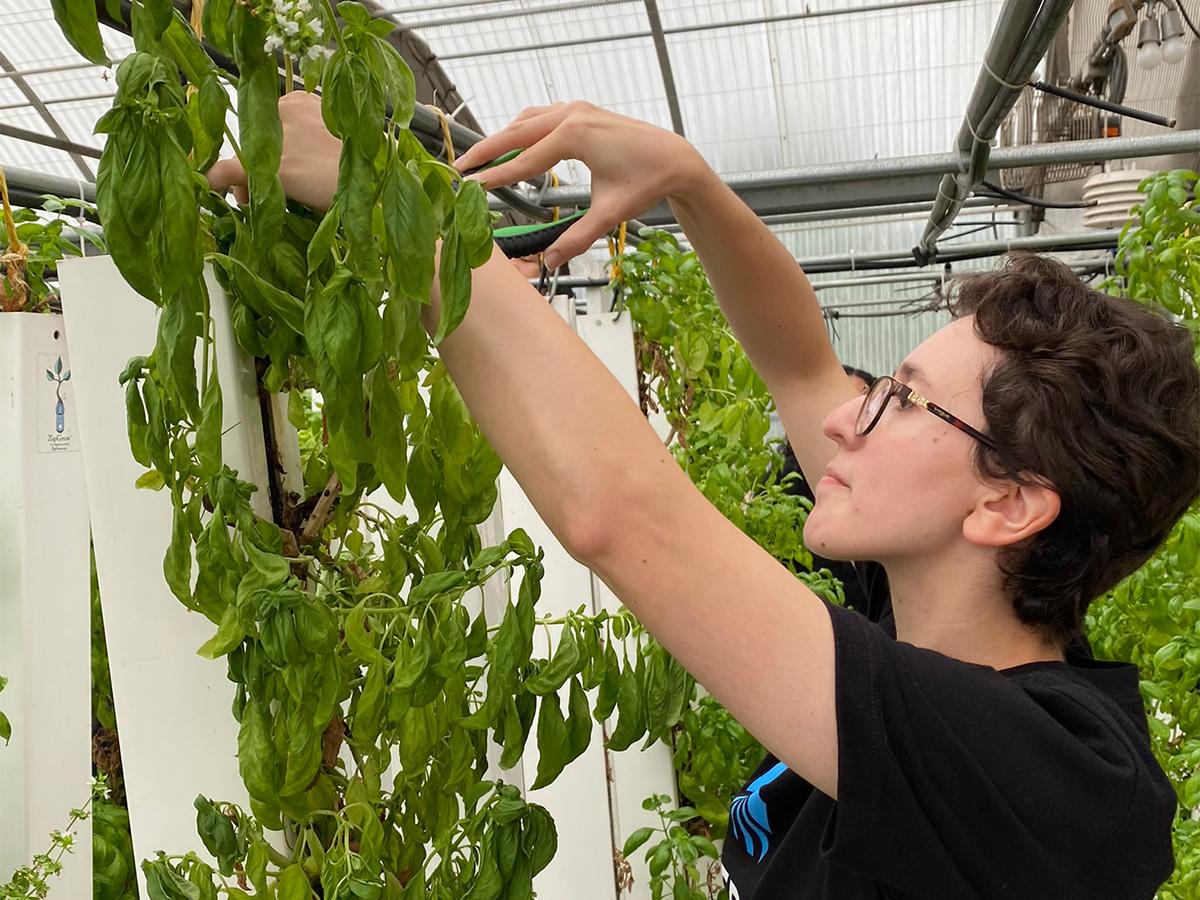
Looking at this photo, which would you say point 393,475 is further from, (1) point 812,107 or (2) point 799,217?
(1) point 812,107

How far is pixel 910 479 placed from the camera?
95cm

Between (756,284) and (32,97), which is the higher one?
(32,97)

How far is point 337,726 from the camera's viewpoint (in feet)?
3.02

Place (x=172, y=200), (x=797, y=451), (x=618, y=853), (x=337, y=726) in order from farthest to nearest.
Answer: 1. (x=618, y=853)
2. (x=797, y=451)
3. (x=337, y=726)
4. (x=172, y=200)

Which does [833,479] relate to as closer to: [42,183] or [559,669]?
[559,669]

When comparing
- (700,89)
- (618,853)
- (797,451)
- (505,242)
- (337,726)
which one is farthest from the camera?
(700,89)

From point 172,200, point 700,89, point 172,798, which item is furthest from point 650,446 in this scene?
point 700,89

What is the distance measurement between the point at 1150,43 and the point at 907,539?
1.93 m

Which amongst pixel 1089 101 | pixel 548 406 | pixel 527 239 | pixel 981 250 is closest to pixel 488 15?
pixel 981 250

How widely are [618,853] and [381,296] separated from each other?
146 centimetres

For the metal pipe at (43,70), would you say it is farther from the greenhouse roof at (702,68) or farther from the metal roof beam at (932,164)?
the metal roof beam at (932,164)

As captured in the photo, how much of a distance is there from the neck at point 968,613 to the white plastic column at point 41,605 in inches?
30.1

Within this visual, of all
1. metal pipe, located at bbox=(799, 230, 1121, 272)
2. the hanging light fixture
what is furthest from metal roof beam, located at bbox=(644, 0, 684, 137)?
the hanging light fixture

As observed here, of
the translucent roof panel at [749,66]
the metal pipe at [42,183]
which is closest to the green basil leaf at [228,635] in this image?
the metal pipe at [42,183]
